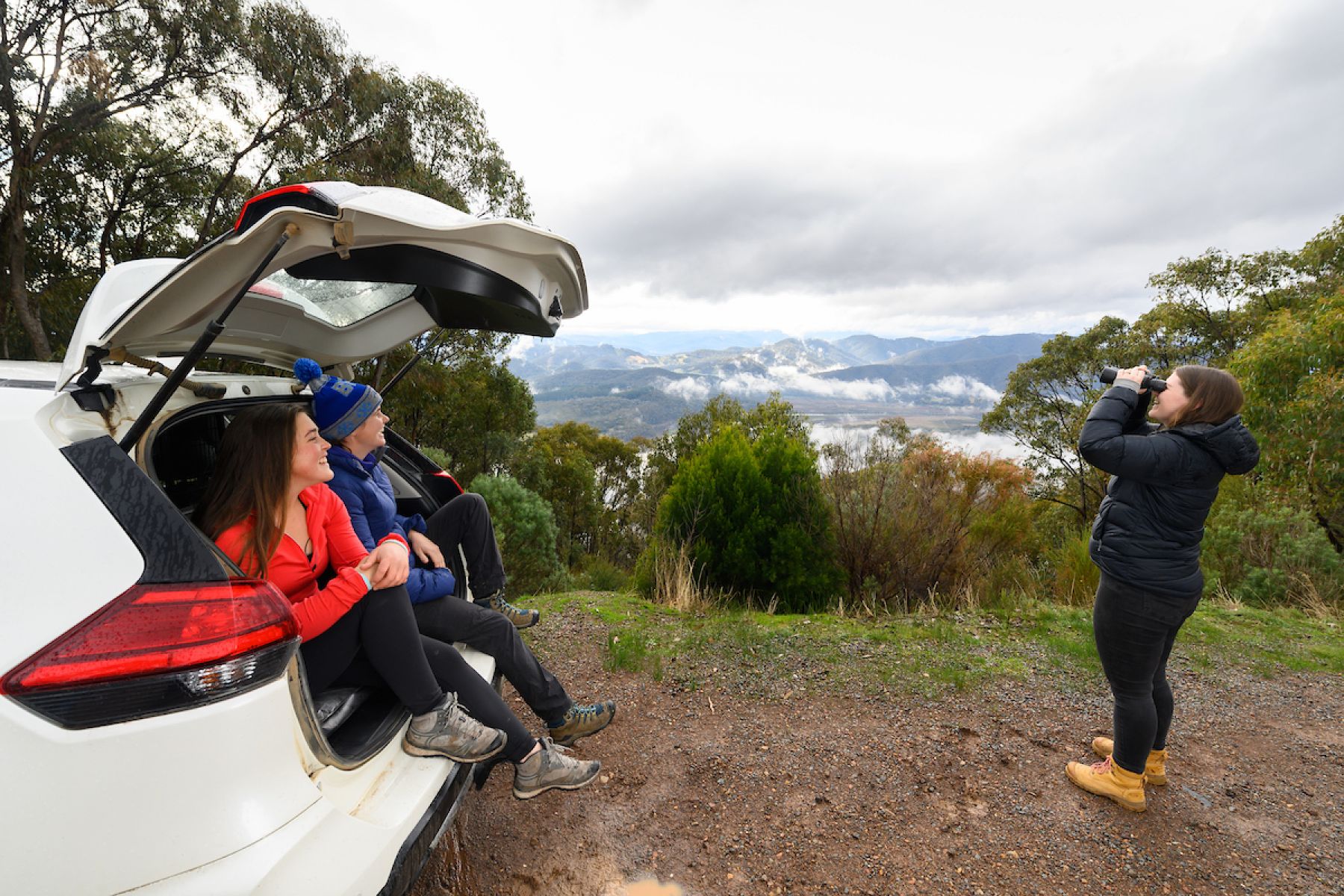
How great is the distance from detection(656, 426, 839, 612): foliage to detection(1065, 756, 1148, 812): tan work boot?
3864 millimetres

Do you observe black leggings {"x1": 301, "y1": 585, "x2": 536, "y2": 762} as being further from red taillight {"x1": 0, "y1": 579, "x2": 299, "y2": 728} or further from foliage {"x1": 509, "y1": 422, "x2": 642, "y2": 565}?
foliage {"x1": 509, "y1": 422, "x2": 642, "y2": 565}

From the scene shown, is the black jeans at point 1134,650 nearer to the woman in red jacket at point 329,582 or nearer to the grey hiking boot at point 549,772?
the grey hiking boot at point 549,772

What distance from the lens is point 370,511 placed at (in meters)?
2.19

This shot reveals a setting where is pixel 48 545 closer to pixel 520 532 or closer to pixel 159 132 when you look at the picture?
pixel 520 532

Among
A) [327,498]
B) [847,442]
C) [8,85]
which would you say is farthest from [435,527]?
[8,85]

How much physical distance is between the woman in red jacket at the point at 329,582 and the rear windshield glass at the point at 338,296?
1.75 feet

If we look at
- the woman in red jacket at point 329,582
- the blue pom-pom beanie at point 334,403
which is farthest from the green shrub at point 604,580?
the woman in red jacket at point 329,582

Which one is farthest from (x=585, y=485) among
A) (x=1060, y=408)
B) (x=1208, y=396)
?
(x=1208, y=396)

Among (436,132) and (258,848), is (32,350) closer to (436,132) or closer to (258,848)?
(436,132)

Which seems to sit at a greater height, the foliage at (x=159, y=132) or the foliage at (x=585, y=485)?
the foliage at (x=159, y=132)

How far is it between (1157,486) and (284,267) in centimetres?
279

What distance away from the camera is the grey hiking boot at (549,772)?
75.8 inches

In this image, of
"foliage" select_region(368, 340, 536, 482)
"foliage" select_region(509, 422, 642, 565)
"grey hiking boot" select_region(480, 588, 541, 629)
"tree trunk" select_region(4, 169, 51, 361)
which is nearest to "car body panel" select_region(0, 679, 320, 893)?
"grey hiking boot" select_region(480, 588, 541, 629)

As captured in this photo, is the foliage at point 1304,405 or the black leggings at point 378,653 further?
the foliage at point 1304,405
